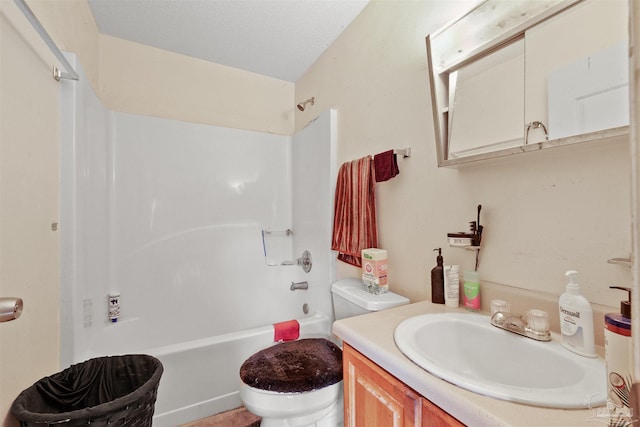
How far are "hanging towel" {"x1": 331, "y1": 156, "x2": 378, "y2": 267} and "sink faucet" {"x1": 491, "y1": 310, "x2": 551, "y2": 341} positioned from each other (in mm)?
705

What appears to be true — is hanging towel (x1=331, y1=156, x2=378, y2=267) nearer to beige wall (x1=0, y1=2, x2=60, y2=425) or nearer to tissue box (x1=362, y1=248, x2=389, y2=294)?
tissue box (x1=362, y1=248, x2=389, y2=294)

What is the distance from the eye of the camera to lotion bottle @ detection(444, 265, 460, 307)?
103cm

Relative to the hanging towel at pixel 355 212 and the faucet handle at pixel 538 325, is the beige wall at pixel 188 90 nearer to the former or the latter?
the hanging towel at pixel 355 212

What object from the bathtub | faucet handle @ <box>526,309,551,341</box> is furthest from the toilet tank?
faucet handle @ <box>526,309,551,341</box>

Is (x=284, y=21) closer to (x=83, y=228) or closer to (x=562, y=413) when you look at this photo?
(x=83, y=228)

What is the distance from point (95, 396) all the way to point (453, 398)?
50.6 inches

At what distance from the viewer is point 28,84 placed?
3.08ft

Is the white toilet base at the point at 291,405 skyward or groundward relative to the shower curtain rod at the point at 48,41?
groundward

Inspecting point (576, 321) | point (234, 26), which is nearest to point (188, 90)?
point (234, 26)

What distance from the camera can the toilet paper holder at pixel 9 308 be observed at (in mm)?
569

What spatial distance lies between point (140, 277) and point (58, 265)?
801mm

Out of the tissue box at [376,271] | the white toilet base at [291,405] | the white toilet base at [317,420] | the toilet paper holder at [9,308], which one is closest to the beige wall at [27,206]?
the toilet paper holder at [9,308]

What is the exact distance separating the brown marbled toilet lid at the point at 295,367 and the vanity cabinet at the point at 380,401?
205mm

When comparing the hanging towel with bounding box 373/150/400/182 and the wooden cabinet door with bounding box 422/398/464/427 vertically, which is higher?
the hanging towel with bounding box 373/150/400/182
